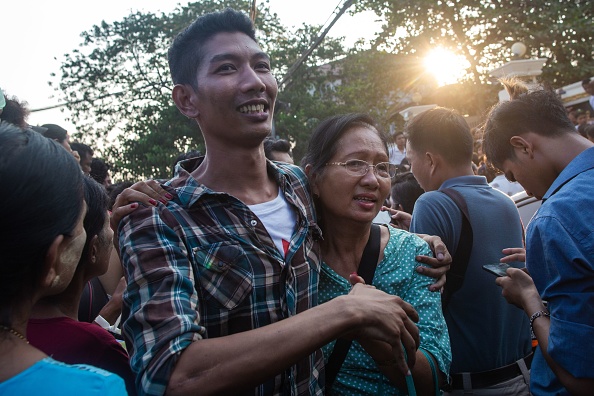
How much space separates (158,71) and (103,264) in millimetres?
23723

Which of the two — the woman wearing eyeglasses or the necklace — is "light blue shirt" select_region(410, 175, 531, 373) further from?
the necklace

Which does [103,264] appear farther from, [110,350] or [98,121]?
[98,121]

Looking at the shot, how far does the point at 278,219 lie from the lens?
205 cm

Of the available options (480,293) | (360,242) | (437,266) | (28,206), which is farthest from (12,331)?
(480,293)

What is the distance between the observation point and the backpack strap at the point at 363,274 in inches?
79.3

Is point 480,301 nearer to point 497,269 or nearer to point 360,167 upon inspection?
point 497,269

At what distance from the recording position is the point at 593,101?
7.77 meters

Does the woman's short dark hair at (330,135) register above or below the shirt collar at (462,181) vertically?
above

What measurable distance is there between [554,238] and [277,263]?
3.21 feet

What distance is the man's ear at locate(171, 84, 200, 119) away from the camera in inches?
87.3

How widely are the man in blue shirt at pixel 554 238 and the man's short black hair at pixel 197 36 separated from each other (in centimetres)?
Answer: 129

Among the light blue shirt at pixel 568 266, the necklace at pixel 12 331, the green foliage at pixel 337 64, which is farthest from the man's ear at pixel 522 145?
the green foliage at pixel 337 64

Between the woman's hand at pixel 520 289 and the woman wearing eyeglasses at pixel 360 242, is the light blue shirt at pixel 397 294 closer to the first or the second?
the woman wearing eyeglasses at pixel 360 242

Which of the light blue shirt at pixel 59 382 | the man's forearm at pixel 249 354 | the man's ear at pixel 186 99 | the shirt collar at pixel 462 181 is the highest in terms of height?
the man's ear at pixel 186 99
